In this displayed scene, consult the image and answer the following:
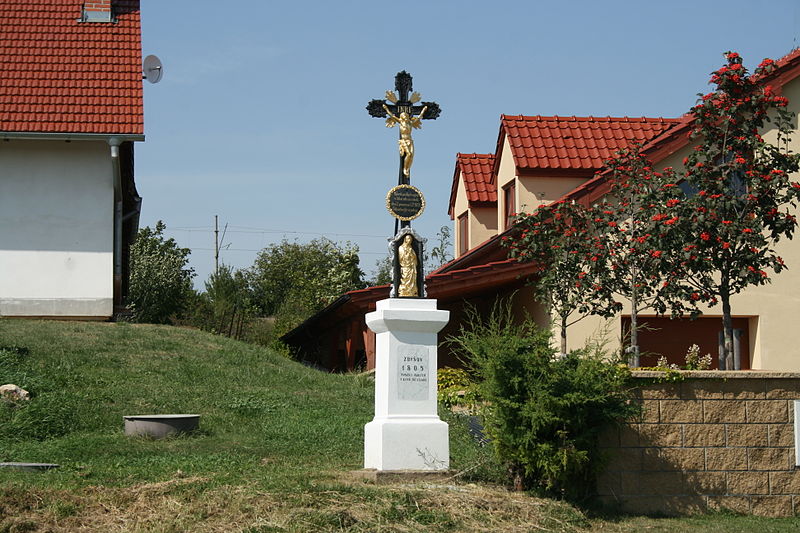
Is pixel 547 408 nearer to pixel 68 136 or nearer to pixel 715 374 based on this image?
pixel 715 374

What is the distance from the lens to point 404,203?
11914mm

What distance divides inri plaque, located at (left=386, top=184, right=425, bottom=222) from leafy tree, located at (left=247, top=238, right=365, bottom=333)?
3291 centimetres

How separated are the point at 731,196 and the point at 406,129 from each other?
428 centimetres

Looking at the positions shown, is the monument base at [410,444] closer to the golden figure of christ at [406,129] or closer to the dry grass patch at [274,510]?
the dry grass patch at [274,510]

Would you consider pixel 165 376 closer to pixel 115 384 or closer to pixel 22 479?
pixel 115 384

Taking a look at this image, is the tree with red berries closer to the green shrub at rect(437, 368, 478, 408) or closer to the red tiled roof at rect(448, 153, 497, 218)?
the green shrub at rect(437, 368, 478, 408)

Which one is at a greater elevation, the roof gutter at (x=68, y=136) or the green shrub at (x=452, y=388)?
the roof gutter at (x=68, y=136)

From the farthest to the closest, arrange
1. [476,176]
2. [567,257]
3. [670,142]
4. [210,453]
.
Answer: [476,176] → [670,142] → [567,257] → [210,453]

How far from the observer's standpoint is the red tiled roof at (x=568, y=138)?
73.0ft

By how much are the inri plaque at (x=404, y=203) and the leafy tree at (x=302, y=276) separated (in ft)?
108

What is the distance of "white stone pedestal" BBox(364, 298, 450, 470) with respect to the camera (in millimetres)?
10984

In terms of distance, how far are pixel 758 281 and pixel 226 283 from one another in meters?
28.7

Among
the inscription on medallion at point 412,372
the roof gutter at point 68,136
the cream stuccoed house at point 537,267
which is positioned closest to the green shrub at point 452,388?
the cream stuccoed house at point 537,267

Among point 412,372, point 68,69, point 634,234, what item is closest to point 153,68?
point 68,69
